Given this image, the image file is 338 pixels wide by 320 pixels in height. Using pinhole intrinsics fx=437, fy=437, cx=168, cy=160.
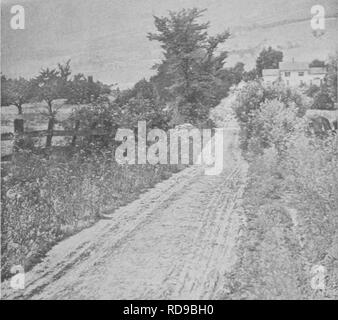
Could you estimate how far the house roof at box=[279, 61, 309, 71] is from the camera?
8.60 metres

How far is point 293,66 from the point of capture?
8781 mm

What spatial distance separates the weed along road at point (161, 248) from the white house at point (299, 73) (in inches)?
57.6

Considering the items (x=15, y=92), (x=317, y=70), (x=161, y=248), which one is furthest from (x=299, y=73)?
(x=15, y=92)

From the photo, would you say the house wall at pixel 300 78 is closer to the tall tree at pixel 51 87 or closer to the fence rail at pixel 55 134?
the fence rail at pixel 55 134

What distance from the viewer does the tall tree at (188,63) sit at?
28.5 feet

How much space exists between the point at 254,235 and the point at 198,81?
10.7ft

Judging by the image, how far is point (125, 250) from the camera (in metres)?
7.19

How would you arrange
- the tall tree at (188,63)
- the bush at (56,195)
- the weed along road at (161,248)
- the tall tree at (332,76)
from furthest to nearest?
the tall tree at (188,63) → the tall tree at (332,76) → the bush at (56,195) → the weed along road at (161,248)

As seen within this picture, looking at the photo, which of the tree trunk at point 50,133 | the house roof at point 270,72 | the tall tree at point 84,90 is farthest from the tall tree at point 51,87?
the house roof at point 270,72

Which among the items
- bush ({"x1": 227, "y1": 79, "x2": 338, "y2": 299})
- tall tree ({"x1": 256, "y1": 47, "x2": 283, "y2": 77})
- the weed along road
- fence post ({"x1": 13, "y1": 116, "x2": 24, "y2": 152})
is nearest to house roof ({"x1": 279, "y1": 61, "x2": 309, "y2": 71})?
tall tree ({"x1": 256, "y1": 47, "x2": 283, "y2": 77})
